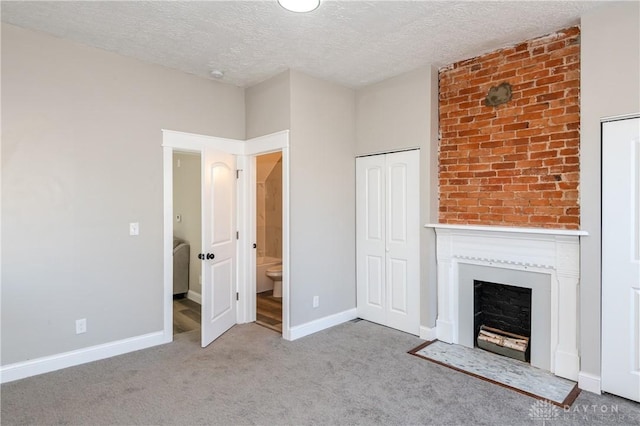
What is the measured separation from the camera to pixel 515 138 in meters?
3.11

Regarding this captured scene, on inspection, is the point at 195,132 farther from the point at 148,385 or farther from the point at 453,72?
the point at 453,72

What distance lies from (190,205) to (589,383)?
4682 millimetres

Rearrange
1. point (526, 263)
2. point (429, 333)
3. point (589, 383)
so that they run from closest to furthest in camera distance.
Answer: point (589, 383) < point (526, 263) < point (429, 333)

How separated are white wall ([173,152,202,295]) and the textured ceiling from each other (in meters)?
1.72

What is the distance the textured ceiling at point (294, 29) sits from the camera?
8.12ft

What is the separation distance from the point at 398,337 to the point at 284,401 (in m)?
1.58

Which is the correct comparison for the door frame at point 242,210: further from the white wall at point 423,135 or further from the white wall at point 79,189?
the white wall at point 423,135

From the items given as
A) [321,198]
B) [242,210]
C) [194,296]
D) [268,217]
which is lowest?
[194,296]

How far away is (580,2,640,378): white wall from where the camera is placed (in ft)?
7.87

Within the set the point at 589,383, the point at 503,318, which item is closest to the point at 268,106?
the point at 503,318

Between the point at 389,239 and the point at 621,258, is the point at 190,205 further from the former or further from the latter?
the point at 621,258

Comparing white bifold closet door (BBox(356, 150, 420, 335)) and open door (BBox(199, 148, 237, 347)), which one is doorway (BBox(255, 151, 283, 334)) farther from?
white bifold closet door (BBox(356, 150, 420, 335))

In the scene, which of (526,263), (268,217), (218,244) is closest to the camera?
(526,263)

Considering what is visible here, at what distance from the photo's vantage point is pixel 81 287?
3045 mm
